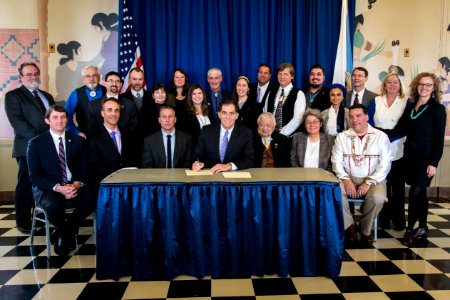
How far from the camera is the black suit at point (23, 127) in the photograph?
13.1ft

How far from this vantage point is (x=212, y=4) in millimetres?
4895

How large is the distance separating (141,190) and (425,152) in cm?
246

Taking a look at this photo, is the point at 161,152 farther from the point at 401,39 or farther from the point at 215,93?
the point at 401,39

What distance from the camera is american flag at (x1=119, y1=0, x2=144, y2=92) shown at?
474 cm

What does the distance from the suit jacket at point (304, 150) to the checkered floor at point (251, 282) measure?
83 cm

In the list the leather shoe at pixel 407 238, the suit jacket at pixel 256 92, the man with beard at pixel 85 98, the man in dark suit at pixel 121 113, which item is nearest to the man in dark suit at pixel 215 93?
the suit jacket at pixel 256 92

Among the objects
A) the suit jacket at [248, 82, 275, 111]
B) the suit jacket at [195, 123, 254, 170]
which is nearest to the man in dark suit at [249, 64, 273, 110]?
the suit jacket at [248, 82, 275, 111]

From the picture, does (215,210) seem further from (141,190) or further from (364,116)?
(364,116)

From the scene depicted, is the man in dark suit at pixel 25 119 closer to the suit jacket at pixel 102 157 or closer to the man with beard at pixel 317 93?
the suit jacket at pixel 102 157

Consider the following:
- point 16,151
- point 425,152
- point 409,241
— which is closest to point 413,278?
point 409,241

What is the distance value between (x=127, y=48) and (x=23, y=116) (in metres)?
1.36

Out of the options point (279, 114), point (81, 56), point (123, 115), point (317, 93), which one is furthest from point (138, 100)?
point (317, 93)

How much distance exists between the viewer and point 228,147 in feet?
11.6

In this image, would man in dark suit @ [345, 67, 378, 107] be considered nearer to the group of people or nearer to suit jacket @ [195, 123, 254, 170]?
the group of people
